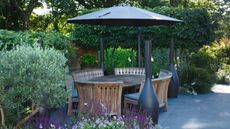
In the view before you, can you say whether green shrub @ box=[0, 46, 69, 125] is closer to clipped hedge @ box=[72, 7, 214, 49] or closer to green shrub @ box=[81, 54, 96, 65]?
clipped hedge @ box=[72, 7, 214, 49]

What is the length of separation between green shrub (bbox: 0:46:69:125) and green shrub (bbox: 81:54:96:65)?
21.3 ft

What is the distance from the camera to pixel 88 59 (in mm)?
10664

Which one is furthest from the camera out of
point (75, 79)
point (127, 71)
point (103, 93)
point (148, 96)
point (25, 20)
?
point (25, 20)

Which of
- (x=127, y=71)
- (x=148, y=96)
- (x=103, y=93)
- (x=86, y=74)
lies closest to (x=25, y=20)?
(x=127, y=71)

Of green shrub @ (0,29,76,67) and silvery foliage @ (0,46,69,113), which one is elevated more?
green shrub @ (0,29,76,67)

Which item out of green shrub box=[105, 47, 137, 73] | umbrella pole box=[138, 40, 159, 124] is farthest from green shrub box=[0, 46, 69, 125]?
green shrub box=[105, 47, 137, 73]

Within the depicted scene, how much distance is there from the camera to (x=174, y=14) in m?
9.45

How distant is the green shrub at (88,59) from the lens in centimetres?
1062

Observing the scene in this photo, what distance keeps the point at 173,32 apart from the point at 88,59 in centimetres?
308

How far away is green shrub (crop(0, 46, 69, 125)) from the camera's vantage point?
12.3 ft

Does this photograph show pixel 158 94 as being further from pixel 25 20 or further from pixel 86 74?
pixel 25 20

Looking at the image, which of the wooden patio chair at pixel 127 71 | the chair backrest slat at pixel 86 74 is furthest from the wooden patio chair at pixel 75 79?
the wooden patio chair at pixel 127 71

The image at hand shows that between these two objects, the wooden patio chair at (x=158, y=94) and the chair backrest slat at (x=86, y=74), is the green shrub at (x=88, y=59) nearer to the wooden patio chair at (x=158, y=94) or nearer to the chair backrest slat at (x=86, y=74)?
the chair backrest slat at (x=86, y=74)

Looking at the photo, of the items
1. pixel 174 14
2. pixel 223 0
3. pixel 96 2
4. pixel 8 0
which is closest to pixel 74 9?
pixel 96 2
